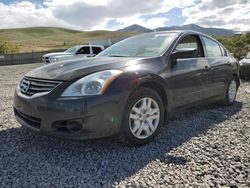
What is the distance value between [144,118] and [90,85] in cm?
89

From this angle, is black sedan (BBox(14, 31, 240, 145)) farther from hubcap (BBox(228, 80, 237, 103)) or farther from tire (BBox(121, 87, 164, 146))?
hubcap (BBox(228, 80, 237, 103))

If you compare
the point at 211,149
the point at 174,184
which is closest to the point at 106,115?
the point at 174,184

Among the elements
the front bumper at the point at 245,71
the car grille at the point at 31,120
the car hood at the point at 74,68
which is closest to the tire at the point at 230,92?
the car hood at the point at 74,68

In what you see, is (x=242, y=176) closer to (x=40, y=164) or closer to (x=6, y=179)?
(x=40, y=164)

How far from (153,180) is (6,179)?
1.49 metres

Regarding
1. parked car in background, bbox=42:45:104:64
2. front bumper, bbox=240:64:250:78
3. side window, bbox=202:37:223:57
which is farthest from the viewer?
parked car in background, bbox=42:45:104:64

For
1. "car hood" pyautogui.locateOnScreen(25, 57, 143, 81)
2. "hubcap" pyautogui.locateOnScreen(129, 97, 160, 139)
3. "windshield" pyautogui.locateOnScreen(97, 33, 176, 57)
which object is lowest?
"hubcap" pyautogui.locateOnScreen(129, 97, 160, 139)

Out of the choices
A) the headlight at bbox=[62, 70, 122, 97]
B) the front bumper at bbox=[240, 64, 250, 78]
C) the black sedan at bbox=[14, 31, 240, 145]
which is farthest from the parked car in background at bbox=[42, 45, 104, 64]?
the headlight at bbox=[62, 70, 122, 97]

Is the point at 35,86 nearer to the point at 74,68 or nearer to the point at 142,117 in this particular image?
the point at 74,68

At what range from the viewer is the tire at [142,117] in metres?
3.40

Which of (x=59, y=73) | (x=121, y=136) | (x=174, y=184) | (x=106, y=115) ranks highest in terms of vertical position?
(x=59, y=73)

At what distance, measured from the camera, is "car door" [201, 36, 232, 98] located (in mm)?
4912

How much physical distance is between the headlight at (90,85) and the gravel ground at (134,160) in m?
0.78

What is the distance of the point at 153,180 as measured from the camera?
110 inches
